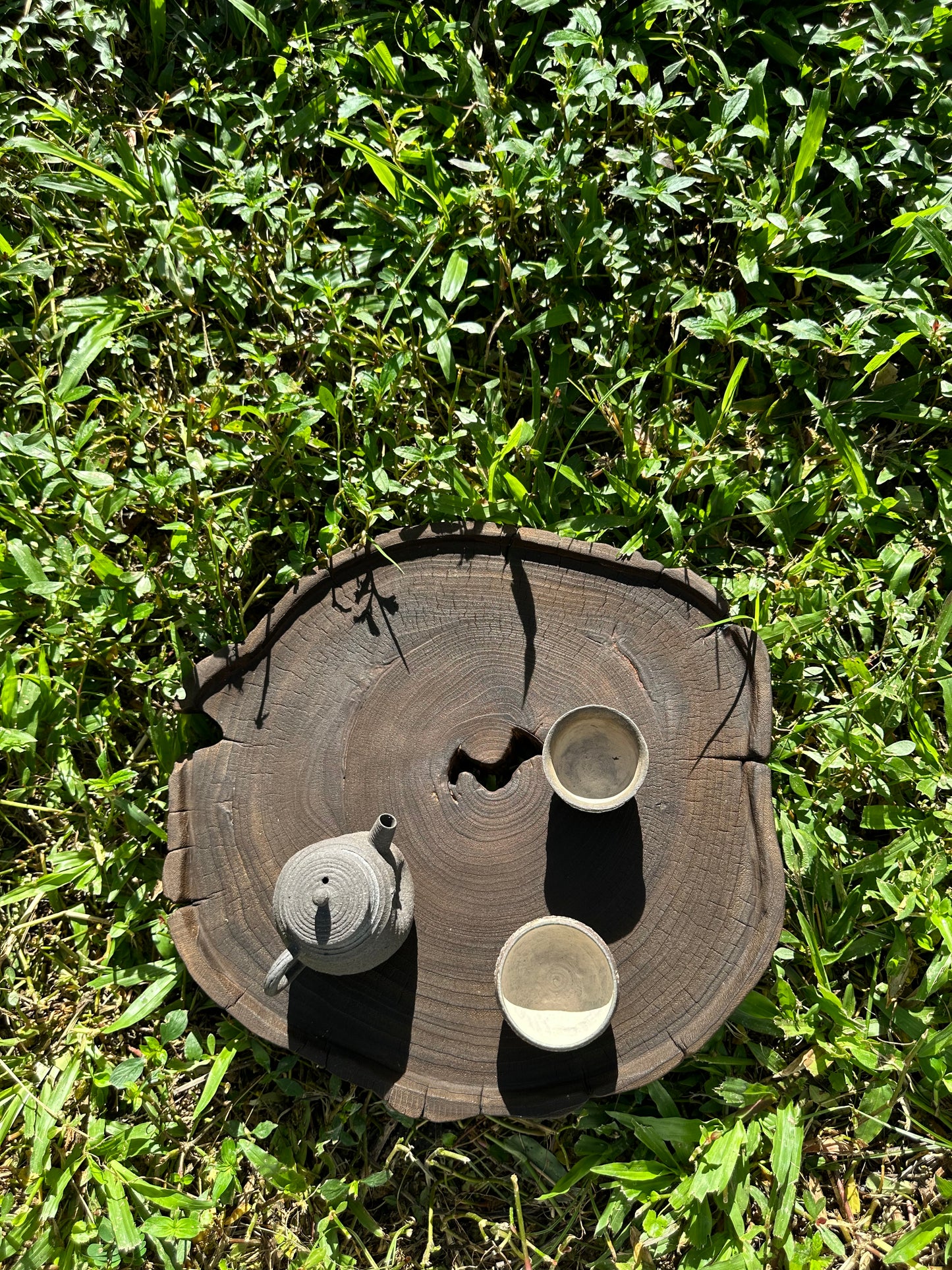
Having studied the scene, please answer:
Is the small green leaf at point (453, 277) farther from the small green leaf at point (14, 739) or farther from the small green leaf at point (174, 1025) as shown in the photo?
the small green leaf at point (174, 1025)

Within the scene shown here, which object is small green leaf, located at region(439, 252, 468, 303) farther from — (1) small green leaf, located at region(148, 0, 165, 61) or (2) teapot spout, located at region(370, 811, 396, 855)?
(2) teapot spout, located at region(370, 811, 396, 855)

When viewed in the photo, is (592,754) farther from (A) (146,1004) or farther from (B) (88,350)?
(B) (88,350)

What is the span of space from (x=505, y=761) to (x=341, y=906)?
0.51 metres

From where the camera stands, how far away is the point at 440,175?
8.55ft

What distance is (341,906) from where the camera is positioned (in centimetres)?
182

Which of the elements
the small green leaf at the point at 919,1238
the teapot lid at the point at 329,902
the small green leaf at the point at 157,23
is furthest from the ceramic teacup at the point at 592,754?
the small green leaf at the point at 157,23

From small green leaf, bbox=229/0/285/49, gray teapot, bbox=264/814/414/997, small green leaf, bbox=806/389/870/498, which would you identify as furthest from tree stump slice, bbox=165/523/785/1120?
small green leaf, bbox=229/0/285/49

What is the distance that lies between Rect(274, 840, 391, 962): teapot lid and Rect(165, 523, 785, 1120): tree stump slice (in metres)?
0.21

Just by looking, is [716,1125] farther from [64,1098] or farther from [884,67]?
[884,67]

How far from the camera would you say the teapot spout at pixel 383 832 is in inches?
74.1

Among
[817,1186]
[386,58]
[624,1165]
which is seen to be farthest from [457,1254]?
[386,58]

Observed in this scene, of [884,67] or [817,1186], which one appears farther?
[884,67]

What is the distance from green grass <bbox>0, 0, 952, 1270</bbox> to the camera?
2299mm

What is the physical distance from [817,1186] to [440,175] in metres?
2.86
